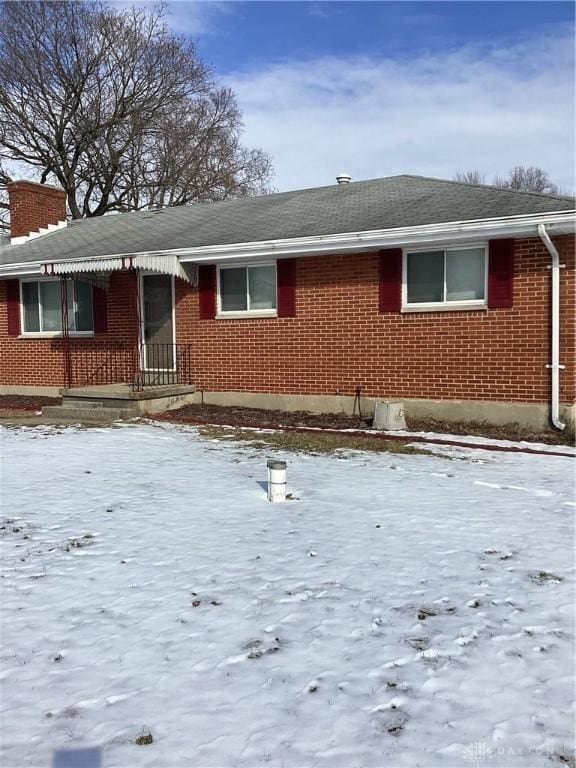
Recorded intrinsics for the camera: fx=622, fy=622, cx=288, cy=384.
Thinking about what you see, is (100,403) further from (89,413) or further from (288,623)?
(288,623)

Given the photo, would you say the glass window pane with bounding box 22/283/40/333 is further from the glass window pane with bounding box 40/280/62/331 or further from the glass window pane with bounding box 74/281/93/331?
the glass window pane with bounding box 74/281/93/331

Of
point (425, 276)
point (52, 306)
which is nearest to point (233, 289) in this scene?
point (425, 276)

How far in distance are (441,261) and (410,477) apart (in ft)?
14.7

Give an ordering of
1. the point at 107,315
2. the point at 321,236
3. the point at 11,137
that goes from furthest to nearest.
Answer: the point at 11,137
the point at 107,315
the point at 321,236

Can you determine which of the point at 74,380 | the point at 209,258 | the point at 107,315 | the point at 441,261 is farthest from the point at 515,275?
the point at 74,380

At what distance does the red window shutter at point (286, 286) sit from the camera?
10758 millimetres

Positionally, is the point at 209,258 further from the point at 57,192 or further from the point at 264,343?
the point at 57,192

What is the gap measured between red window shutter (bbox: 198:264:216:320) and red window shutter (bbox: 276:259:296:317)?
134cm

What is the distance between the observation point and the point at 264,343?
36.5 ft

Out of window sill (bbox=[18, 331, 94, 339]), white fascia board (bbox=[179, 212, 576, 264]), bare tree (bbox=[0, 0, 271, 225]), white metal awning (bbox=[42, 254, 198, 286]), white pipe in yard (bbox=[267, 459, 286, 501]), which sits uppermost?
bare tree (bbox=[0, 0, 271, 225])

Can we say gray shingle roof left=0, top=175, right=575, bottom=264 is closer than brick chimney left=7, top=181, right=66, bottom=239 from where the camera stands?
Yes

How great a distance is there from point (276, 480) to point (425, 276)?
557 centimetres

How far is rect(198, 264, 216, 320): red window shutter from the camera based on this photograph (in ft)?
37.6

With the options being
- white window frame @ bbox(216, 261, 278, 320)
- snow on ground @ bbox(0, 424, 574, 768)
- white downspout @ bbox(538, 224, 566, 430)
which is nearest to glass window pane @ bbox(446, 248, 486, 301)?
white downspout @ bbox(538, 224, 566, 430)
